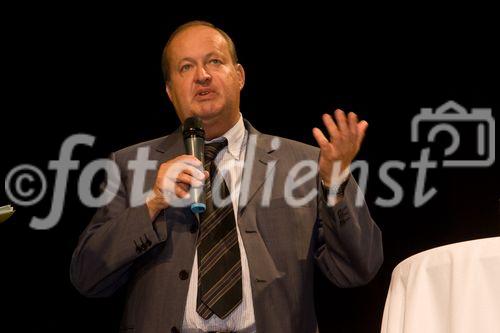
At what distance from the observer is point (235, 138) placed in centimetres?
239

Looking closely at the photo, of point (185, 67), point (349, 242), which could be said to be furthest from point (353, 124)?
point (185, 67)

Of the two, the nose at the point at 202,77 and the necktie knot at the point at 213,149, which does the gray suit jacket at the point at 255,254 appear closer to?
the necktie knot at the point at 213,149

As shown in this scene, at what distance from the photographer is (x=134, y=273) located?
2.18 metres

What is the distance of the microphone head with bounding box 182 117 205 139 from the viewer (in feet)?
6.73

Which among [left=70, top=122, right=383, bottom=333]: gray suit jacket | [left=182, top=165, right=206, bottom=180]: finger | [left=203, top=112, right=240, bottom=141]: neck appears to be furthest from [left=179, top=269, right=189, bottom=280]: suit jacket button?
[left=203, top=112, right=240, bottom=141]: neck

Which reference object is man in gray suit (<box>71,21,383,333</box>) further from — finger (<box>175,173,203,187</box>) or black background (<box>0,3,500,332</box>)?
black background (<box>0,3,500,332</box>)

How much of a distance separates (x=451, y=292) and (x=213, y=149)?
1.07 m

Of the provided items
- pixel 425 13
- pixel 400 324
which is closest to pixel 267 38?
pixel 425 13

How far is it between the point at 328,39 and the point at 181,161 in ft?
4.93

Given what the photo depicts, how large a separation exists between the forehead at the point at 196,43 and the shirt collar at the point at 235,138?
27 centimetres

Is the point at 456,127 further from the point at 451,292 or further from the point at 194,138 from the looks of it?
the point at 451,292

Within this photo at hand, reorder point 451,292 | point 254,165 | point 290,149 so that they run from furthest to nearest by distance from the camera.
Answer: point 290,149 < point 254,165 < point 451,292

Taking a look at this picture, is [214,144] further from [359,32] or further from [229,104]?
[359,32]

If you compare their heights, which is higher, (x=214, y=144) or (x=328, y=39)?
→ (x=328, y=39)
